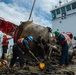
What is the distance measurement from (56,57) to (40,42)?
1687 millimetres

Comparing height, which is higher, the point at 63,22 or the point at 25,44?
the point at 63,22

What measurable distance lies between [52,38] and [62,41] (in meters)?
2.58

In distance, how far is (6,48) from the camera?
14.2 meters

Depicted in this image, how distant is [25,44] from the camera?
971cm

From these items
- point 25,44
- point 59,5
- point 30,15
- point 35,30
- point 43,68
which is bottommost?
point 43,68

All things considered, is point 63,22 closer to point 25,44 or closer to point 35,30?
point 35,30

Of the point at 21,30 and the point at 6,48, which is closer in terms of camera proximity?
the point at 21,30

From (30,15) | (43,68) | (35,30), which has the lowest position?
(43,68)

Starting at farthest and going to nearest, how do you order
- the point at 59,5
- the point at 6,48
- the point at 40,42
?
the point at 59,5 → the point at 6,48 → the point at 40,42

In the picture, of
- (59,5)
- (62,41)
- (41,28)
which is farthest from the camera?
(59,5)

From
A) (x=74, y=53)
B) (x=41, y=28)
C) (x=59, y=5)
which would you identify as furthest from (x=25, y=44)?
(x=59, y=5)

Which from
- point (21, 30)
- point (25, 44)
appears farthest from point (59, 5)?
point (25, 44)

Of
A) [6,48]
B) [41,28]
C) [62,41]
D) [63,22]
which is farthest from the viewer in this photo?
[63,22]

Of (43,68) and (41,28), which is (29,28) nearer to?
(41,28)
